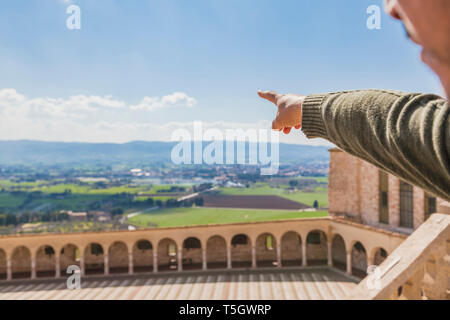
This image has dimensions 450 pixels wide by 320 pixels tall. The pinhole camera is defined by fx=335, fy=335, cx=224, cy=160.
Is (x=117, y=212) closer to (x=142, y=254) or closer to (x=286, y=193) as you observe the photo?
(x=286, y=193)

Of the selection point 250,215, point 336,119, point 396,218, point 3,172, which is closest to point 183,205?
point 250,215

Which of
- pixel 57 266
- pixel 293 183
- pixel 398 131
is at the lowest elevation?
pixel 57 266

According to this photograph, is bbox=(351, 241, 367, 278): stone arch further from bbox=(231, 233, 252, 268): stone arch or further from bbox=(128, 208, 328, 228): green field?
bbox=(128, 208, 328, 228): green field

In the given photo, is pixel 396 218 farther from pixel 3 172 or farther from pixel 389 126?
pixel 3 172

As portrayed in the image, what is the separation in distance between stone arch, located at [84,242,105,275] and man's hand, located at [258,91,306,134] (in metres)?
25.8

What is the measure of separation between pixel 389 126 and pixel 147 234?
23.3m

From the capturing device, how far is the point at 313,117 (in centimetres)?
150

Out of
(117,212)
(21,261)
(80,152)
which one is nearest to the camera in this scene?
(21,261)

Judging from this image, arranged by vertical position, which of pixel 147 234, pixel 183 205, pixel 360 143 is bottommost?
pixel 183 205

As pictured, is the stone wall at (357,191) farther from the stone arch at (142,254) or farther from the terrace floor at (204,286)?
the stone arch at (142,254)

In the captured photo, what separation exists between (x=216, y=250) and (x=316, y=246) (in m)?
7.62

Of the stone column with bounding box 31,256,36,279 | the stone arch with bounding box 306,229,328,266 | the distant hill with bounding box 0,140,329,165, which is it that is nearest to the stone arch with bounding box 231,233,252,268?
the stone arch with bounding box 306,229,328,266

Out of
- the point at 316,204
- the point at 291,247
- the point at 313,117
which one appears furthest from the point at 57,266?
the point at 316,204

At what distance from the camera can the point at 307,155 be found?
99125mm
